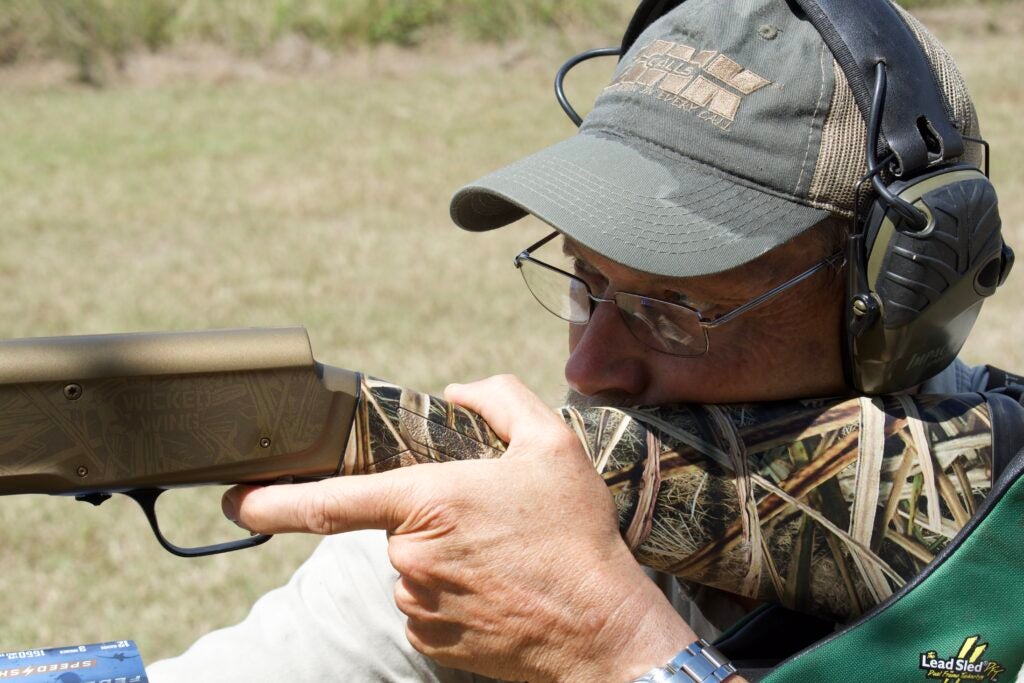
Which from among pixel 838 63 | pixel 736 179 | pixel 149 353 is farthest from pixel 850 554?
pixel 149 353

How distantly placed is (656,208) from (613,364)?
0.31 meters

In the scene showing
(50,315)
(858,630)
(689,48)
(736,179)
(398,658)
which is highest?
(689,48)

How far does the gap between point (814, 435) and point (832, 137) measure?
503 millimetres

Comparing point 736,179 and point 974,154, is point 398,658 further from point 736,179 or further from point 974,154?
point 974,154

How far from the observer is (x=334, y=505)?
177cm

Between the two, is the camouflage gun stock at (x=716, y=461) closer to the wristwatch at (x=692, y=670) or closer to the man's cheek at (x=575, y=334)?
the wristwatch at (x=692, y=670)

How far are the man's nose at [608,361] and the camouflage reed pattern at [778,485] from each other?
0.24m

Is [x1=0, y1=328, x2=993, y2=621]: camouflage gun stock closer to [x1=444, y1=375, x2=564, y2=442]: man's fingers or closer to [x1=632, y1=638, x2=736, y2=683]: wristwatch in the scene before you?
[x1=444, y1=375, x2=564, y2=442]: man's fingers

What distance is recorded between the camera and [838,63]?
204 centimetres

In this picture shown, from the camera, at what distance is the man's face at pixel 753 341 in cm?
210

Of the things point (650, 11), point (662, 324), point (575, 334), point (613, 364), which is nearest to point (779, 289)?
point (662, 324)

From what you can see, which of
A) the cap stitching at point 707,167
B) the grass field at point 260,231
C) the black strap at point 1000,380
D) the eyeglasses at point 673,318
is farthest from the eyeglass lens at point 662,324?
the grass field at point 260,231

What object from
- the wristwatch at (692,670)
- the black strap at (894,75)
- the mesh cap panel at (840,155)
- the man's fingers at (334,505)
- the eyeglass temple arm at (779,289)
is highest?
the black strap at (894,75)

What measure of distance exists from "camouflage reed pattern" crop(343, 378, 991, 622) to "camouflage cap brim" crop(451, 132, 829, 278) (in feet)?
0.98
